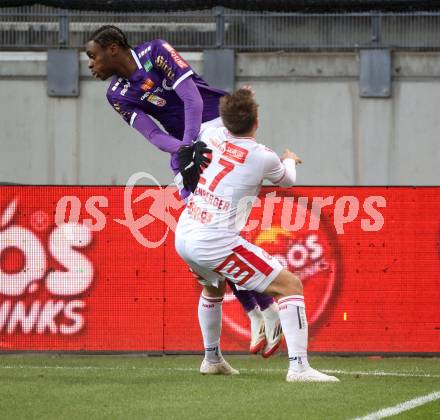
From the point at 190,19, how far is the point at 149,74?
12.6 metres

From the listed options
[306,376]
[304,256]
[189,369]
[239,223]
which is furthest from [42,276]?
[306,376]

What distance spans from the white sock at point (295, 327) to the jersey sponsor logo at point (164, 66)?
1.85 m

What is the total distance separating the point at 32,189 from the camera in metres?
10.8

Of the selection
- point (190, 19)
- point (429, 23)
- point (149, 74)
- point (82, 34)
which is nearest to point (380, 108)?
point (429, 23)

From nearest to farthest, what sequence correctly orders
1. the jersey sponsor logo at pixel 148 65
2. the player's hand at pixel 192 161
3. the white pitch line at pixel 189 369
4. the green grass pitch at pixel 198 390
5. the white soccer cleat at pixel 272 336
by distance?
the green grass pitch at pixel 198 390, the player's hand at pixel 192 161, the white soccer cleat at pixel 272 336, the jersey sponsor logo at pixel 148 65, the white pitch line at pixel 189 369

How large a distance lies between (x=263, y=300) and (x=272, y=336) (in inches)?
11.0

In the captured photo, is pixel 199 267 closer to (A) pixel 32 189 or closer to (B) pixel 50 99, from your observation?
(A) pixel 32 189

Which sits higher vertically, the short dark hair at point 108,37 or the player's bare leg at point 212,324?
the short dark hair at point 108,37

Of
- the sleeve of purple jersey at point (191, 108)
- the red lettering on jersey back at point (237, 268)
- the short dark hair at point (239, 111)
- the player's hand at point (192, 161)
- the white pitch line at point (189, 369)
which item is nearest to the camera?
the short dark hair at point (239, 111)

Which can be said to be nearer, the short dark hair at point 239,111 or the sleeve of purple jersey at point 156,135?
the short dark hair at point 239,111

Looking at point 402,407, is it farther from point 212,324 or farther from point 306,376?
point 212,324

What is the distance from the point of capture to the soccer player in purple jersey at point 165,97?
8258 mm

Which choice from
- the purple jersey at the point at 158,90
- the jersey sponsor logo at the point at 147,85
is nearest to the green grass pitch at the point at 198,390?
the purple jersey at the point at 158,90

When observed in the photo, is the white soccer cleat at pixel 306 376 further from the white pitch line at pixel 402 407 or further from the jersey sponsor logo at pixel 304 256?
the jersey sponsor logo at pixel 304 256
